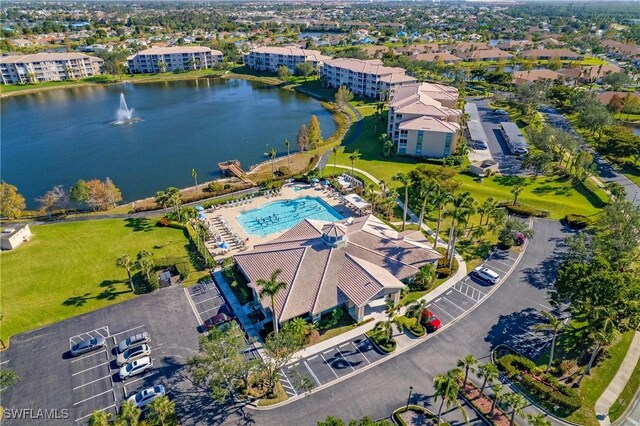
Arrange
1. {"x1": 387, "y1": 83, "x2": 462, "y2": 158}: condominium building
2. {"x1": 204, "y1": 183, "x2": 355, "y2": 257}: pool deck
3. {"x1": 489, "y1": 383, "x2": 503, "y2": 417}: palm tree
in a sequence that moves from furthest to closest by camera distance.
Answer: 1. {"x1": 387, "y1": 83, "x2": 462, "y2": 158}: condominium building
2. {"x1": 204, "y1": 183, "x2": 355, "y2": 257}: pool deck
3. {"x1": 489, "y1": 383, "x2": 503, "y2": 417}: palm tree

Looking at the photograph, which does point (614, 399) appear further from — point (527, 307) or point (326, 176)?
point (326, 176)

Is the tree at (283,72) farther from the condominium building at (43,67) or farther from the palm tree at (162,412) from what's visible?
the palm tree at (162,412)

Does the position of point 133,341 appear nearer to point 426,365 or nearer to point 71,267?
point 71,267

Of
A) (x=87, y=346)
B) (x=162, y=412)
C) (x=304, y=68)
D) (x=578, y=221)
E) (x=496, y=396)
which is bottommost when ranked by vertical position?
(x=87, y=346)

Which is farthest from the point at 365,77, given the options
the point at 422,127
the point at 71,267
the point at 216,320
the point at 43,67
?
the point at 43,67

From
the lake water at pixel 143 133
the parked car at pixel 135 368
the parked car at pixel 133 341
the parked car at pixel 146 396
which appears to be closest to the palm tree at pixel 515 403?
the parked car at pixel 146 396

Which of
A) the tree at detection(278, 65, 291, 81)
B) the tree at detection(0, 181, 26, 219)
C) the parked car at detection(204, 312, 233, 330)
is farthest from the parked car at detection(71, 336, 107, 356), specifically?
the tree at detection(278, 65, 291, 81)

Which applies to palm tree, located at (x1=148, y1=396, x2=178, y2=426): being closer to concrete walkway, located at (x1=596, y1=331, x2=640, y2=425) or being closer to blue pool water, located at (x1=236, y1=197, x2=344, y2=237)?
blue pool water, located at (x1=236, y1=197, x2=344, y2=237)
